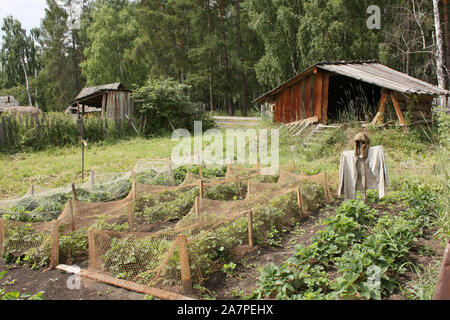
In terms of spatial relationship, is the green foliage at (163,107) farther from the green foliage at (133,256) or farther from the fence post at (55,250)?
the green foliage at (133,256)

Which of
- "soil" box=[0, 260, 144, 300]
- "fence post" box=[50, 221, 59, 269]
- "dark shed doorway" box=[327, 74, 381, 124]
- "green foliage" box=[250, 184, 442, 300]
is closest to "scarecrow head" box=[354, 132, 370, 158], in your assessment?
"green foliage" box=[250, 184, 442, 300]

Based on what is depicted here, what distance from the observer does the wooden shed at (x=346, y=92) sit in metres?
10.7

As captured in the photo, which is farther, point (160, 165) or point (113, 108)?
point (113, 108)

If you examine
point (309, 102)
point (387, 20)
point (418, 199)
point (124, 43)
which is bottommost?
point (418, 199)

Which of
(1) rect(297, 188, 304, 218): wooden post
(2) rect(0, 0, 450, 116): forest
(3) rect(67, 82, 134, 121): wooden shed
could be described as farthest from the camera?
(2) rect(0, 0, 450, 116): forest

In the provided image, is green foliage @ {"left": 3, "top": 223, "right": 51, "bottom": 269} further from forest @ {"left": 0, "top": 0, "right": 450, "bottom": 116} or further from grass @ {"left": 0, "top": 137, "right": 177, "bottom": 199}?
forest @ {"left": 0, "top": 0, "right": 450, "bottom": 116}

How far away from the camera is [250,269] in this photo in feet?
13.5

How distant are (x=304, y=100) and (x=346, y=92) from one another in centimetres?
180

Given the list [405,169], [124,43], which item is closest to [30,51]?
[124,43]

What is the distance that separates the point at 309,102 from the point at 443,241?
9596 mm

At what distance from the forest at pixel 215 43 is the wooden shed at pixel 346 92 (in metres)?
2.34

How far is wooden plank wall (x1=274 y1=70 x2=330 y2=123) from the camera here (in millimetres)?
12430
